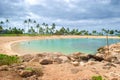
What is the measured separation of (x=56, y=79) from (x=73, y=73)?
105cm

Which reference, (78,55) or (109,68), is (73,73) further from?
(78,55)

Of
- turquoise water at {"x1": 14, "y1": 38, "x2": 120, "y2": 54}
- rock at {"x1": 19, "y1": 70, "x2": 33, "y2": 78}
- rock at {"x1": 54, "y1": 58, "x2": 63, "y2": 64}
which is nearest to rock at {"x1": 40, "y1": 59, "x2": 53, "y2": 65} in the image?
rock at {"x1": 54, "y1": 58, "x2": 63, "y2": 64}

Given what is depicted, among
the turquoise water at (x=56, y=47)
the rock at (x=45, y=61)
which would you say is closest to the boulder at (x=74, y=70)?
the rock at (x=45, y=61)

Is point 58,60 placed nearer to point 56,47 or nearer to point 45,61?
point 45,61

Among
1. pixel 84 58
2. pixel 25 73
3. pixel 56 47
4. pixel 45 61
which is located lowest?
pixel 56 47

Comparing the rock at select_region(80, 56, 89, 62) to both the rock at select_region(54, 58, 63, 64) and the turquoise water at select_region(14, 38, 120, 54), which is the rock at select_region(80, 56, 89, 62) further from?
the turquoise water at select_region(14, 38, 120, 54)

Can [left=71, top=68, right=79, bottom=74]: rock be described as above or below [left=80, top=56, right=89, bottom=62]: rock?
above

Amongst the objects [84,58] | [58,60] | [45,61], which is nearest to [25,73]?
[45,61]

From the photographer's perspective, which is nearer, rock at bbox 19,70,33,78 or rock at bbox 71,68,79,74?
rock at bbox 19,70,33,78

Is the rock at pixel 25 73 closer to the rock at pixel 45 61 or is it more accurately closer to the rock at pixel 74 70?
the rock at pixel 74 70

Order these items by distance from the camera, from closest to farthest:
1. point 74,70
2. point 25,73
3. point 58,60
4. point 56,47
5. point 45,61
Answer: point 25,73 → point 74,70 → point 45,61 → point 58,60 → point 56,47

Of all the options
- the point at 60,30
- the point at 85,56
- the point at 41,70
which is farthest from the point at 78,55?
the point at 60,30

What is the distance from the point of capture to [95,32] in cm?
18250

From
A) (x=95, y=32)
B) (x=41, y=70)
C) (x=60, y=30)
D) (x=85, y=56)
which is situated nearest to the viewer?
(x=41, y=70)
